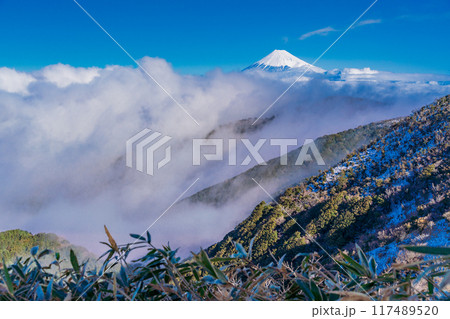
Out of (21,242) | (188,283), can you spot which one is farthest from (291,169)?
(188,283)

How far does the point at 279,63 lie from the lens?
2303mm

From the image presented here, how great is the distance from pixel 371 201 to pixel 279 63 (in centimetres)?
107

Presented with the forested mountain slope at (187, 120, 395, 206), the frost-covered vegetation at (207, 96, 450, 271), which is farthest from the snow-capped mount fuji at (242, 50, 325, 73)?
the frost-covered vegetation at (207, 96, 450, 271)

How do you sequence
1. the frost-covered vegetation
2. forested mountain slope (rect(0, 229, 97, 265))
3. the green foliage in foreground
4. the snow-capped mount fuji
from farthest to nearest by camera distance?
the snow-capped mount fuji < the frost-covered vegetation < forested mountain slope (rect(0, 229, 97, 265)) < the green foliage in foreground

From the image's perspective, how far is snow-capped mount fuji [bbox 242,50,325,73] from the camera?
7.25ft

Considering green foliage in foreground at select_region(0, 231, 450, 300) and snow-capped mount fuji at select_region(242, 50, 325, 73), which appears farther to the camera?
snow-capped mount fuji at select_region(242, 50, 325, 73)

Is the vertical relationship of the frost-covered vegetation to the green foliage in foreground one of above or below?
above

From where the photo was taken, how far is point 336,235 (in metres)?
1.79

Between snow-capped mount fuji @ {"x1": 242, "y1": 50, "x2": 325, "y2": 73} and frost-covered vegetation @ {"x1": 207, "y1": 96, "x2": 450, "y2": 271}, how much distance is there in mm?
749

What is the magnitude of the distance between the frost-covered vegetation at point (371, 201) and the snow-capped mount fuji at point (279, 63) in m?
0.75

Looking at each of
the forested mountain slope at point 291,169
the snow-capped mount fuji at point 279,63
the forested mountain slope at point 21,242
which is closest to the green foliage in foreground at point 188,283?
the forested mountain slope at point 21,242

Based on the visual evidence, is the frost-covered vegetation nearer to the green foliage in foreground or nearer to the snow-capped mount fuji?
the snow-capped mount fuji

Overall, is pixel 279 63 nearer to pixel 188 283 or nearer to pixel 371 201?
pixel 371 201
